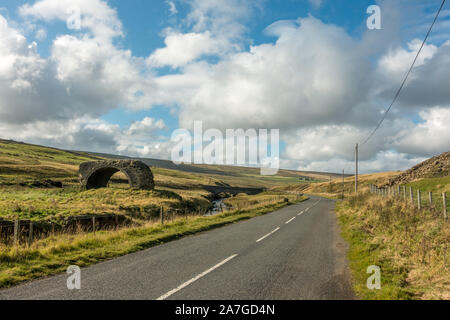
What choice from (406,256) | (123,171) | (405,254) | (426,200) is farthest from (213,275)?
(123,171)

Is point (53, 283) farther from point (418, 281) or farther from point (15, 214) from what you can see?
point (15, 214)

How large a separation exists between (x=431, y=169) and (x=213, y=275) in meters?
46.9

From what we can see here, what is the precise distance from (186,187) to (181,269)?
3409 inches

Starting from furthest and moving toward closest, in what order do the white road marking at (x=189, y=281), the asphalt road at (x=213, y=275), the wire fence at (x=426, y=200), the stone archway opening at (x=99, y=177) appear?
the stone archway opening at (x=99, y=177)
the wire fence at (x=426, y=200)
the asphalt road at (x=213, y=275)
the white road marking at (x=189, y=281)

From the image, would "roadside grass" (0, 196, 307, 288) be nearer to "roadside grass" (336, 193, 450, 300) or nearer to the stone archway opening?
"roadside grass" (336, 193, 450, 300)

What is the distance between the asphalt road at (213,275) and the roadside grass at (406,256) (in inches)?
23.4

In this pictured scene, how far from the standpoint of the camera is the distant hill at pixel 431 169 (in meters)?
39.3

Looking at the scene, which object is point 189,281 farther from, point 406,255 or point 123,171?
point 123,171

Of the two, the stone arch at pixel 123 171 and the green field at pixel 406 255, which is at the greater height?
the stone arch at pixel 123 171

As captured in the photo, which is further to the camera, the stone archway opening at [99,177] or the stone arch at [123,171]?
the stone archway opening at [99,177]

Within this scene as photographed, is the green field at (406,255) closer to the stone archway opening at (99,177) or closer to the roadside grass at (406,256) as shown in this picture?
the roadside grass at (406,256)

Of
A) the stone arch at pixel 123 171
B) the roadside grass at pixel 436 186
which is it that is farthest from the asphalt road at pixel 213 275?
the stone arch at pixel 123 171
